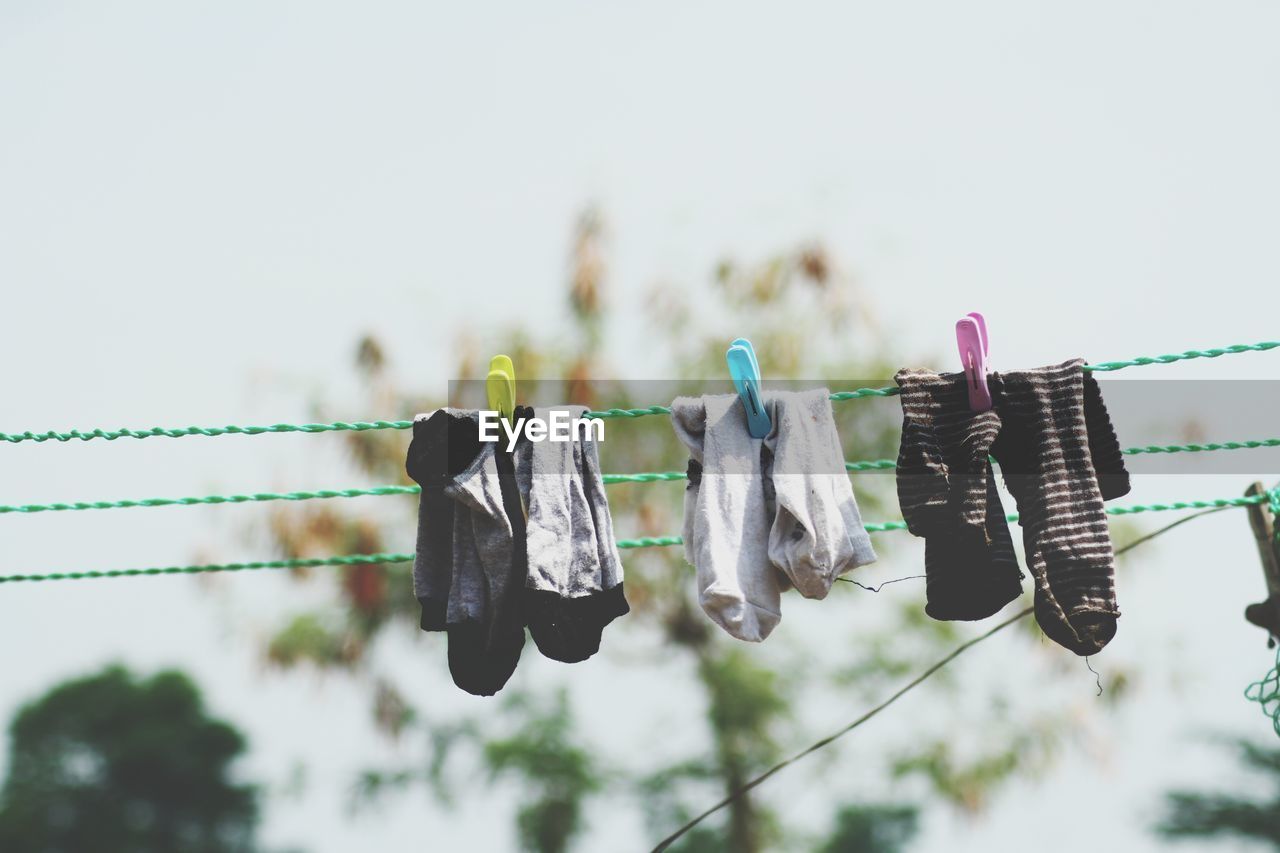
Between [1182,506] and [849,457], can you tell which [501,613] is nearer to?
Answer: [1182,506]

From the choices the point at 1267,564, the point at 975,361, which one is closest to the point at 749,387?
the point at 975,361

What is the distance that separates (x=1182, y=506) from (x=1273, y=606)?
0.58m

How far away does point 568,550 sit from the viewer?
3.52 m

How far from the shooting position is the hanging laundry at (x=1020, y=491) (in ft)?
11.0

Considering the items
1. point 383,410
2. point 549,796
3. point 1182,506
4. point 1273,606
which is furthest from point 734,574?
point 549,796

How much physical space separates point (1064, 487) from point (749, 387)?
779 mm

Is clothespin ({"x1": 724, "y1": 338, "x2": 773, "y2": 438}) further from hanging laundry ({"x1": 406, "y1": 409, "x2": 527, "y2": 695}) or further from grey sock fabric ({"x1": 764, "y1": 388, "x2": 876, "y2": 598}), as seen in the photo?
hanging laundry ({"x1": 406, "y1": 409, "x2": 527, "y2": 695})

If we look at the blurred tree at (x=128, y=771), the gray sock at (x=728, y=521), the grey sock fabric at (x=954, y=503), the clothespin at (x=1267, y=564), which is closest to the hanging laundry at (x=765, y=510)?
the gray sock at (x=728, y=521)

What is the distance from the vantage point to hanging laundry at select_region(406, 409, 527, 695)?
11.5ft

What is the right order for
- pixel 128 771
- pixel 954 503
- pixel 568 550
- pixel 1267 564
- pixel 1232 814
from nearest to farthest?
pixel 954 503
pixel 568 550
pixel 1267 564
pixel 1232 814
pixel 128 771

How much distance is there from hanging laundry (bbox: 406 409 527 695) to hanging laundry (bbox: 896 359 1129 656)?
948 millimetres

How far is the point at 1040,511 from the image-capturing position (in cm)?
343

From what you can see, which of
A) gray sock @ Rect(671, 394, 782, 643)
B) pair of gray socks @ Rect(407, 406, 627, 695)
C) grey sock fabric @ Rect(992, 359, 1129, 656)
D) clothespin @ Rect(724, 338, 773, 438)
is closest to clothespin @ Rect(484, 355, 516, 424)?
pair of gray socks @ Rect(407, 406, 627, 695)

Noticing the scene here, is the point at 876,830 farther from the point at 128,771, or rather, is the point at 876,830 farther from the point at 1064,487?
the point at 1064,487
